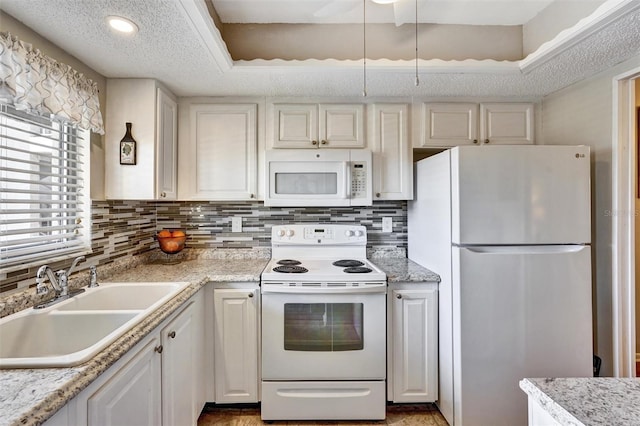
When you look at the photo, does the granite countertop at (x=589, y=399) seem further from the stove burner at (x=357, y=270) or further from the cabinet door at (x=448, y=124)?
the cabinet door at (x=448, y=124)

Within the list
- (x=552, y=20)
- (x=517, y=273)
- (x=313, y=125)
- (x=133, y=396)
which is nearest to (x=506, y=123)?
(x=552, y=20)

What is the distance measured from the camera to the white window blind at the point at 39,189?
49.7 inches

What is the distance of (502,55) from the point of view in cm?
199

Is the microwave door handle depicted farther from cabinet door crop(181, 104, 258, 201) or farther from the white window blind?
the white window blind

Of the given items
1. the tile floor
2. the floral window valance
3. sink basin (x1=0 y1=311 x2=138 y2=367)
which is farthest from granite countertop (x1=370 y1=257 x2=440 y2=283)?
the floral window valance

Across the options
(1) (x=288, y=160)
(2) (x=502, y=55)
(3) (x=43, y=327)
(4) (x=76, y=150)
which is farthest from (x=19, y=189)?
(2) (x=502, y=55)

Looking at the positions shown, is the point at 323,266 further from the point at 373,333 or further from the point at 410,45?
the point at 410,45

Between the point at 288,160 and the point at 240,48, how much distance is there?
0.77m

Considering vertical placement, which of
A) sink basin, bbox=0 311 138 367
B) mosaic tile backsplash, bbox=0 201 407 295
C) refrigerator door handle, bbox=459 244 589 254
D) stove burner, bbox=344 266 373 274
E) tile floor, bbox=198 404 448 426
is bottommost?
tile floor, bbox=198 404 448 426

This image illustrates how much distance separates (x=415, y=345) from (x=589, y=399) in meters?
1.25

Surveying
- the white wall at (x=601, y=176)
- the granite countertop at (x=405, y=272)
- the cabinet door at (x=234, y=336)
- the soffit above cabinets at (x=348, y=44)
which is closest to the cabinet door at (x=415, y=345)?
the granite countertop at (x=405, y=272)

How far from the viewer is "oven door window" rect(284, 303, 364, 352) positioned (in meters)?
1.75

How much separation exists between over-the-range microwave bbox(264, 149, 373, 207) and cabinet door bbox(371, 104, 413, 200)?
0.10 m

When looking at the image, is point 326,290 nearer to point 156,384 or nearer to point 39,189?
point 156,384
